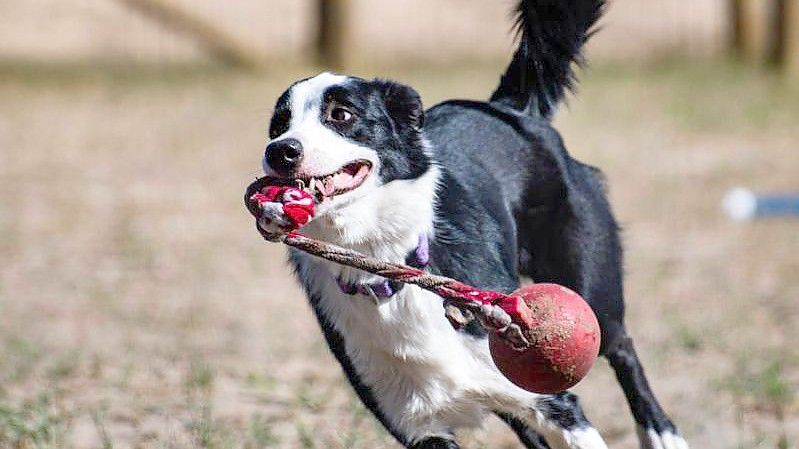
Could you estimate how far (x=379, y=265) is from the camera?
3449 millimetres

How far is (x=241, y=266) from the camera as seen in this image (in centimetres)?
805

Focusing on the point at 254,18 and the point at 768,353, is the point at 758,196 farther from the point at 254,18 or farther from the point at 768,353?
the point at 254,18

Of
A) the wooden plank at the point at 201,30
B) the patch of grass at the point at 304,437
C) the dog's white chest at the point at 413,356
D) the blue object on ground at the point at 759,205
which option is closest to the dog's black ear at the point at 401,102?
the dog's white chest at the point at 413,356

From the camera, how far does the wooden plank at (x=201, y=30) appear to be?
46.0ft

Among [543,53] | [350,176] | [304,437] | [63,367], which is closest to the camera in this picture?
[350,176]

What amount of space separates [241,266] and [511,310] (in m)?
4.86

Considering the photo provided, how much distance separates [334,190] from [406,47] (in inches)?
537

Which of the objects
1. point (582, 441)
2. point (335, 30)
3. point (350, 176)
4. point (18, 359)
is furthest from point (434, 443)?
point (335, 30)

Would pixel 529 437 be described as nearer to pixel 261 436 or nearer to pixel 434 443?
pixel 434 443

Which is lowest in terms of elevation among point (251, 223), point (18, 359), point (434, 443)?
point (251, 223)

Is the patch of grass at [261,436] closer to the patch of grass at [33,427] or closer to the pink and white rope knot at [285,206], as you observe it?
the patch of grass at [33,427]

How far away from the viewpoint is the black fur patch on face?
11.8 feet

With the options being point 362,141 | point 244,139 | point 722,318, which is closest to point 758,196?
point 722,318

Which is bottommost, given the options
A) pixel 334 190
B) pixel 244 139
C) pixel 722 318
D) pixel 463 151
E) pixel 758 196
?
pixel 244 139
